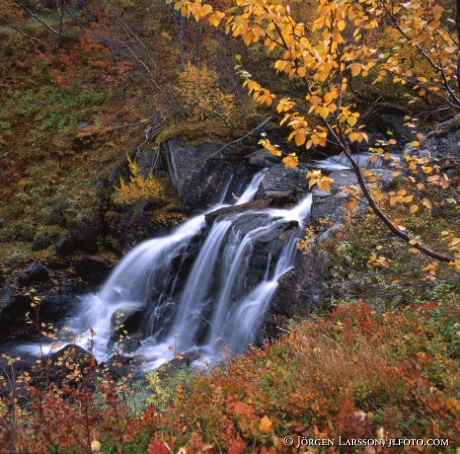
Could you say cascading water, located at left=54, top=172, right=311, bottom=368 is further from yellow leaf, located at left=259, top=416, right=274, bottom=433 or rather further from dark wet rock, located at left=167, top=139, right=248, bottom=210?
yellow leaf, located at left=259, top=416, right=274, bottom=433

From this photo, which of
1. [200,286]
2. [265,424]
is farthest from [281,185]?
[265,424]

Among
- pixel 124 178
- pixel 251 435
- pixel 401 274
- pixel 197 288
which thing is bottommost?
pixel 197 288

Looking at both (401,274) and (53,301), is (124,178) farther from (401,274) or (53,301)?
(401,274)

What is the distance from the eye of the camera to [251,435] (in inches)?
125

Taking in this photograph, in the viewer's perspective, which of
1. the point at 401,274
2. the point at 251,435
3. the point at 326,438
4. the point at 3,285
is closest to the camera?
the point at 326,438

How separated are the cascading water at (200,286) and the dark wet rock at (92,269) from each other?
470 mm

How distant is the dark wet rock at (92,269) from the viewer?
13.1 meters

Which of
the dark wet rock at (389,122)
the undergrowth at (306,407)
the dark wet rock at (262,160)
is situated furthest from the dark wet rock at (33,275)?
the dark wet rock at (389,122)

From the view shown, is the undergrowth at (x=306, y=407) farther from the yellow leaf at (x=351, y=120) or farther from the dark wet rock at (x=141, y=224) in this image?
the dark wet rock at (x=141, y=224)

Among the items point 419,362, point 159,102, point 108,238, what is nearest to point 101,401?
point 419,362

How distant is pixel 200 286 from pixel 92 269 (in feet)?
14.6

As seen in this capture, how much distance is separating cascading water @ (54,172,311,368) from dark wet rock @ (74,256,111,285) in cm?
47

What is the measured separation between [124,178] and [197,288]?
19.7 feet

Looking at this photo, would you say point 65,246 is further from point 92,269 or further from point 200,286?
point 200,286
